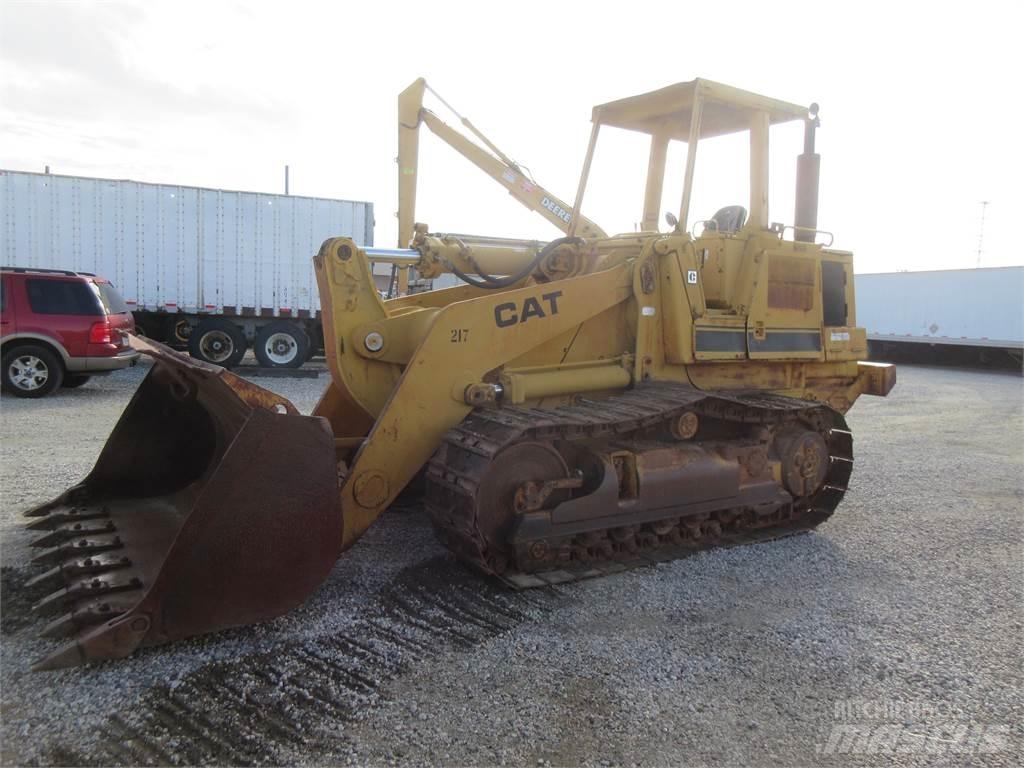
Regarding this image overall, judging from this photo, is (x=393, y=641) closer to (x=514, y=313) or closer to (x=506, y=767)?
(x=506, y=767)

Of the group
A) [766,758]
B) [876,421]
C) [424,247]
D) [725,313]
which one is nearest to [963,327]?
[876,421]

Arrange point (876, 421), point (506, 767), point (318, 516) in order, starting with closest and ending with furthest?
point (506, 767) → point (318, 516) → point (876, 421)

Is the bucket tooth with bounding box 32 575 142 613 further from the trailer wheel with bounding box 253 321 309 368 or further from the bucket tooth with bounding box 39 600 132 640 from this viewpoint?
the trailer wheel with bounding box 253 321 309 368

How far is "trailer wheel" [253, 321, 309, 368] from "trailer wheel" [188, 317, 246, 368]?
0.37 m

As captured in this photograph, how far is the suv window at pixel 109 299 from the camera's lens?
11.7m

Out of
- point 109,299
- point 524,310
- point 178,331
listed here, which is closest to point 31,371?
point 109,299

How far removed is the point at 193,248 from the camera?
1565 centimetres

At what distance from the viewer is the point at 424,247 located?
224 inches

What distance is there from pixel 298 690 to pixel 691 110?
4920 millimetres

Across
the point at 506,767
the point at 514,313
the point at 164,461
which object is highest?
the point at 514,313

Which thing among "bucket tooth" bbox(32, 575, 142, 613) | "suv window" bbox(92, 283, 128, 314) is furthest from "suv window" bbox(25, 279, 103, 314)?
"bucket tooth" bbox(32, 575, 142, 613)

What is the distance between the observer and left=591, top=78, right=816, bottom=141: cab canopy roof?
18.9 feet

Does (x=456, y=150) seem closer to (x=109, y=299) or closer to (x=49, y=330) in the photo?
(x=109, y=299)

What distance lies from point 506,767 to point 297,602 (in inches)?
55.2
